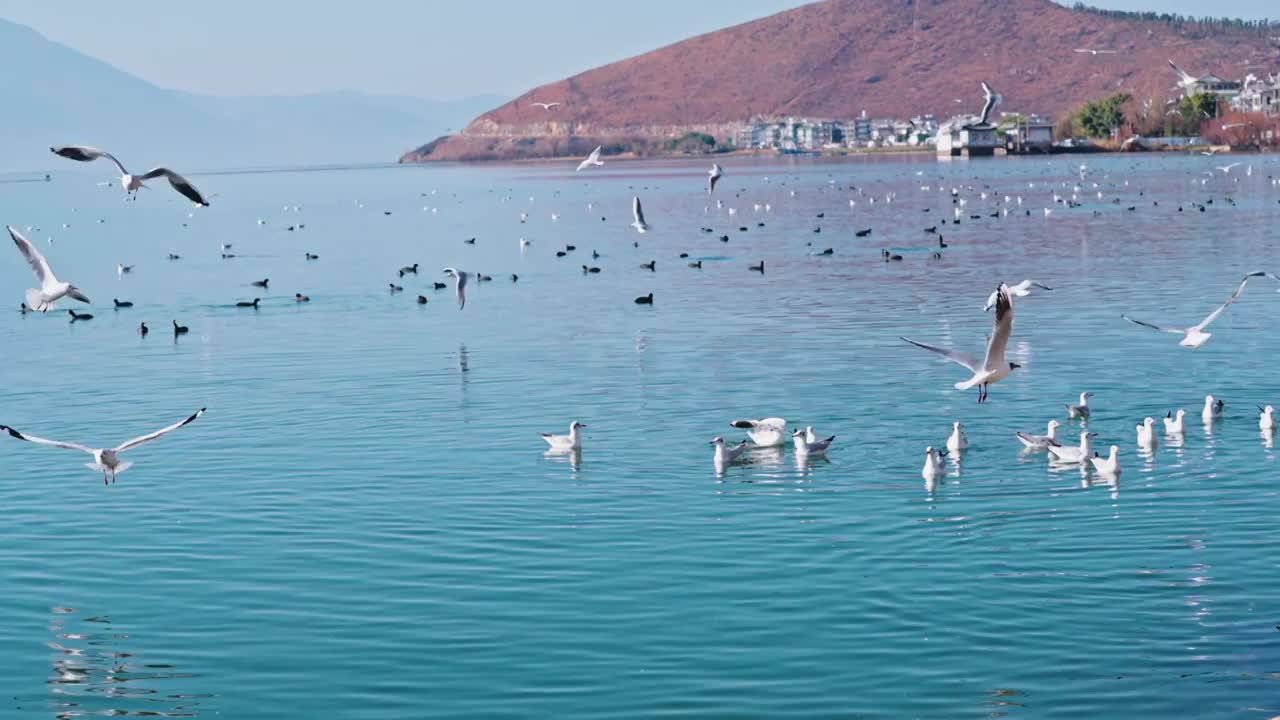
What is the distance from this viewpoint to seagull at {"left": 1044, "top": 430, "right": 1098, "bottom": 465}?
843 inches

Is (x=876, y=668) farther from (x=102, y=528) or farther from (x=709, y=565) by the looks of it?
(x=102, y=528)

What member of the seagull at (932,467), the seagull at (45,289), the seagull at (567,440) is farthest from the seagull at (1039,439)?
the seagull at (45,289)

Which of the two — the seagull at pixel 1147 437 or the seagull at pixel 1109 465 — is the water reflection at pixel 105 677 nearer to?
the seagull at pixel 1109 465

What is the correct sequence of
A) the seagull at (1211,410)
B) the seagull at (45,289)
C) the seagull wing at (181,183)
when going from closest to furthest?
1. the seagull wing at (181,183)
2. the seagull at (45,289)
3. the seagull at (1211,410)

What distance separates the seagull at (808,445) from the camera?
2230cm

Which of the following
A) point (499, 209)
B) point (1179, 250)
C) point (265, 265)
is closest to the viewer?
point (1179, 250)

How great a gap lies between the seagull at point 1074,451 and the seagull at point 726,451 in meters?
4.33

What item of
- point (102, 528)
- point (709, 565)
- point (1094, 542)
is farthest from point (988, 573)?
point (102, 528)

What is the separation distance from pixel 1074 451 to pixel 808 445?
3.66m

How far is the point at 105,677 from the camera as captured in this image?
14.9m

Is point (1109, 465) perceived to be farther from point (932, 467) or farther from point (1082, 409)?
point (1082, 409)

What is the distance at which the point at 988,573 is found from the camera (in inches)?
656

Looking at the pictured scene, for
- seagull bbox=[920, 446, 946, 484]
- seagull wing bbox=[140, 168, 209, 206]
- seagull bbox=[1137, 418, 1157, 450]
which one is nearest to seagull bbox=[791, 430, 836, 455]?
seagull bbox=[920, 446, 946, 484]

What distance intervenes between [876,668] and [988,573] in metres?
3.12
